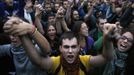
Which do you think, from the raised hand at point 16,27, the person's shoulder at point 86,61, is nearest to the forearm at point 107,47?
the person's shoulder at point 86,61

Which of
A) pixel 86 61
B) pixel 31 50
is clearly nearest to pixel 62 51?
pixel 86 61

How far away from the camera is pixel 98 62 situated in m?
3.22

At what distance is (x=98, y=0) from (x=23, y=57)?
24.7 ft

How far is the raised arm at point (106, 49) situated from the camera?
9.55 feet

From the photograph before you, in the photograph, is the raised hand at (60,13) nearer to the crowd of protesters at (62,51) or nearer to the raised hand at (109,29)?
the crowd of protesters at (62,51)

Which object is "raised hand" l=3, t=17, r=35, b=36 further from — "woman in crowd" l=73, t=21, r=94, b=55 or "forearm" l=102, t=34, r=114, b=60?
"woman in crowd" l=73, t=21, r=94, b=55

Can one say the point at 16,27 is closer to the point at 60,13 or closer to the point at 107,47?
the point at 107,47

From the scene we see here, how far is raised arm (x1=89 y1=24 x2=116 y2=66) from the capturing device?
2.91m

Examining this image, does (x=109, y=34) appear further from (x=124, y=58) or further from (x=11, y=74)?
(x=11, y=74)

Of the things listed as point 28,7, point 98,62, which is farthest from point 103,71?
point 28,7

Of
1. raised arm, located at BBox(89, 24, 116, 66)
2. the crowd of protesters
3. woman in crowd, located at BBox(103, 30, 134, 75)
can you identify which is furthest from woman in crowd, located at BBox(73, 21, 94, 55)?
raised arm, located at BBox(89, 24, 116, 66)

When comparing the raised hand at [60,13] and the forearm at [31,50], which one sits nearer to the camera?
the forearm at [31,50]

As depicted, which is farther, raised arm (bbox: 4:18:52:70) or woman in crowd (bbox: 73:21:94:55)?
woman in crowd (bbox: 73:21:94:55)

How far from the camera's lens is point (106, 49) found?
305 cm
